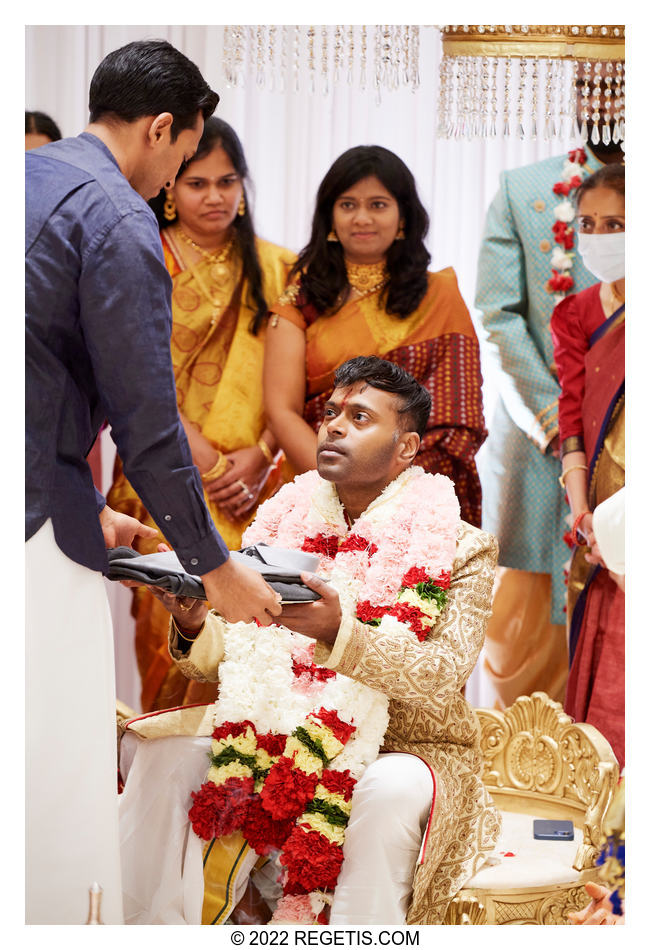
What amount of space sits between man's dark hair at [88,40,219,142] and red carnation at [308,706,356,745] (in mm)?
1407

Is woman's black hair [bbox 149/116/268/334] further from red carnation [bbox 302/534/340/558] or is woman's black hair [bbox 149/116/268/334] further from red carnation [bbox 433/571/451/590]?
red carnation [bbox 433/571/451/590]

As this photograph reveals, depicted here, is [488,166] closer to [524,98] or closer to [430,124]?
[430,124]

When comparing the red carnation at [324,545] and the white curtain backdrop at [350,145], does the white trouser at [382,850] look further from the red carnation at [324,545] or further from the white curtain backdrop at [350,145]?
the white curtain backdrop at [350,145]

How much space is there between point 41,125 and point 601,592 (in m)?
2.70

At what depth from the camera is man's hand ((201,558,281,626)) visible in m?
2.33

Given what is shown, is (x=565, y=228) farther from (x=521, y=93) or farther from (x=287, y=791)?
(x=287, y=791)

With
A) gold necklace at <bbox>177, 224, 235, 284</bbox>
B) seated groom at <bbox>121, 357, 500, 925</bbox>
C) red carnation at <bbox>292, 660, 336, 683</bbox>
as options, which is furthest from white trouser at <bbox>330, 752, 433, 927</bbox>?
gold necklace at <bbox>177, 224, 235, 284</bbox>

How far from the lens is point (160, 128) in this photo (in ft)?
7.84

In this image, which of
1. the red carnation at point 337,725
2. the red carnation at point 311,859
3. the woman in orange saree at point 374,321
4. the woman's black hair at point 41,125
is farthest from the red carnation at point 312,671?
the woman's black hair at point 41,125

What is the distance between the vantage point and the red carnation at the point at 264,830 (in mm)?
2654

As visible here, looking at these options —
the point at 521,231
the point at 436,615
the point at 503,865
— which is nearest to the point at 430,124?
the point at 521,231

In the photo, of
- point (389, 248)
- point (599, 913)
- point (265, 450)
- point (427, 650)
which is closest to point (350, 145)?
point (389, 248)
